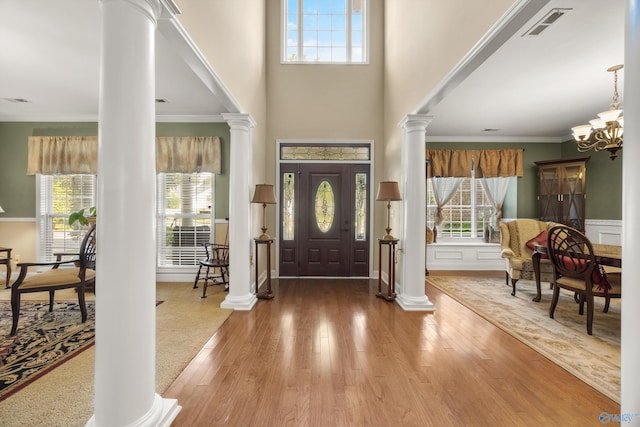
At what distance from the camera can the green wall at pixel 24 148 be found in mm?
5223

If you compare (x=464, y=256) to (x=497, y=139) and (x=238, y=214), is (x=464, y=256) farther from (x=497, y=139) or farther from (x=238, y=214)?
(x=238, y=214)

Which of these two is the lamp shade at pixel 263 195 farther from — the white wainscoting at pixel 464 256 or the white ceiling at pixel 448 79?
the white wainscoting at pixel 464 256

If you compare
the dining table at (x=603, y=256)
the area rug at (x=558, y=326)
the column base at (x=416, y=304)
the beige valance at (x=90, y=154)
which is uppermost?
the beige valance at (x=90, y=154)

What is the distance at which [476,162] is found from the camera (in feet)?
20.8

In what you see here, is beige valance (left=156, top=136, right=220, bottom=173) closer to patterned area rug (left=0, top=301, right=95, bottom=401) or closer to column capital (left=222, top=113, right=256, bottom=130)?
column capital (left=222, top=113, right=256, bottom=130)

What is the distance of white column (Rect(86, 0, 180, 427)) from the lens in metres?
1.50

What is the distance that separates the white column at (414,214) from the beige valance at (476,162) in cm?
245

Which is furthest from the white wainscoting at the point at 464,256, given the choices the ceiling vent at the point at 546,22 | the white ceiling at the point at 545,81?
the ceiling vent at the point at 546,22

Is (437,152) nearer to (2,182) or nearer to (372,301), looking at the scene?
(372,301)

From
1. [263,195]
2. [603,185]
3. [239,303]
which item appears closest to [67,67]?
[263,195]

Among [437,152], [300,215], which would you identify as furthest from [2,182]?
[437,152]

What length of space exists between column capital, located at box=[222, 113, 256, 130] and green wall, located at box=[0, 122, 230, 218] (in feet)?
4.71

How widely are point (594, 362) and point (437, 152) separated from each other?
449cm

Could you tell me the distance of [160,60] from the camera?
3.22 metres
